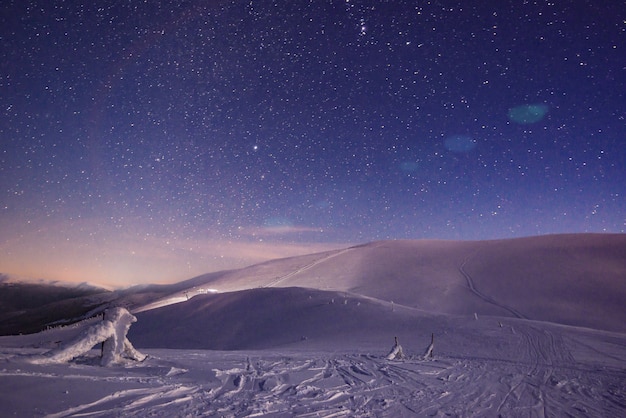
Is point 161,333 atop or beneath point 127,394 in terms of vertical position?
beneath

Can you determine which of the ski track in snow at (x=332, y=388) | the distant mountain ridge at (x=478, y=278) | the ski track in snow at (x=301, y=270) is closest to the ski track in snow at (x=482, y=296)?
the distant mountain ridge at (x=478, y=278)

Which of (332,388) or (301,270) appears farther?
(301,270)

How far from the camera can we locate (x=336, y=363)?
11.0m

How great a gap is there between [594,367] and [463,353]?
14.6 feet

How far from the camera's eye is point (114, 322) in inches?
331

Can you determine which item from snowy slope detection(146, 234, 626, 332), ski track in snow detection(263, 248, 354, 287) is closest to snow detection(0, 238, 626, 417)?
snowy slope detection(146, 234, 626, 332)

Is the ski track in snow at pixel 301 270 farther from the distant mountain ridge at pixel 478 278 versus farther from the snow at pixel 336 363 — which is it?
the snow at pixel 336 363

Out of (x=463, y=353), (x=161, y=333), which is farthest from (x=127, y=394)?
(x=161, y=333)

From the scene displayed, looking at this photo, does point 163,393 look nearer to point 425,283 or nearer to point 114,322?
point 114,322

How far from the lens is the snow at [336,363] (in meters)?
6.12

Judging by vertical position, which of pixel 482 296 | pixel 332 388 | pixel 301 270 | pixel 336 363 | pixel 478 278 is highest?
pixel 301 270

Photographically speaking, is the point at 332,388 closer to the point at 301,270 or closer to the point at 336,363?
the point at 336,363

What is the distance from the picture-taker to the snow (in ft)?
20.1

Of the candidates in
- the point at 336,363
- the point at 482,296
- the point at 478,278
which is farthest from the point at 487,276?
the point at 336,363
